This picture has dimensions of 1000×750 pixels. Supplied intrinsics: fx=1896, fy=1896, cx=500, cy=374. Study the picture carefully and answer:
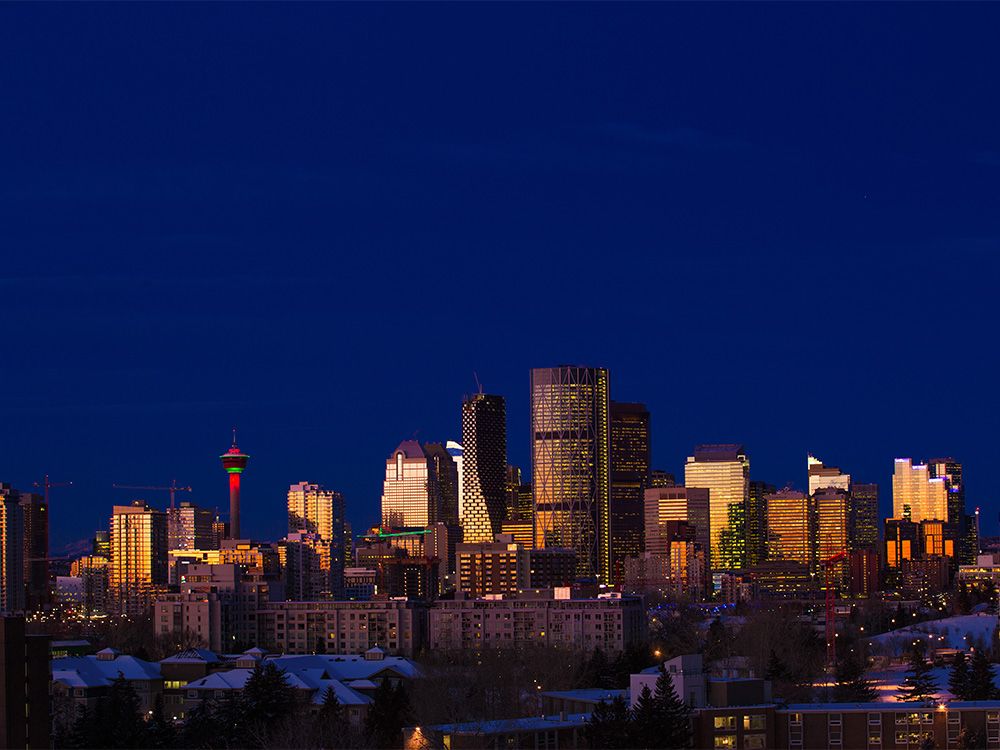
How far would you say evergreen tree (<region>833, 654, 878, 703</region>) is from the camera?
6694 cm

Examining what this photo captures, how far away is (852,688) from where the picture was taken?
69375 mm

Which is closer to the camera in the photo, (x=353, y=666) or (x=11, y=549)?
(x=353, y=666)

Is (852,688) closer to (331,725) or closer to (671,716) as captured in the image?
(671,716)

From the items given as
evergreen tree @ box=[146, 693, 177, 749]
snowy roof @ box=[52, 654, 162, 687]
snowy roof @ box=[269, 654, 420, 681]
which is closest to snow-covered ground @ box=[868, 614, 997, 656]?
snowy roof @ box=[269, 654, 420, 681]

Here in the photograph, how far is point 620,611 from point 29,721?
75.7 m

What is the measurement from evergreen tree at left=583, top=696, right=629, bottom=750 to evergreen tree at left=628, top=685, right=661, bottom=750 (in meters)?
0.24

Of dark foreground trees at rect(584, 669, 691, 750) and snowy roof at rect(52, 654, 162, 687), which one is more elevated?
dark foreground trees at rect(584, 669, 691, 750)

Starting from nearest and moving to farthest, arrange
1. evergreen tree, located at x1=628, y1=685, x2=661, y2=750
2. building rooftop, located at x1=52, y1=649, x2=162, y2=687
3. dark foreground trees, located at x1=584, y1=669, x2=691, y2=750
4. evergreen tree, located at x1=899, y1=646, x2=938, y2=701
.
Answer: evergreen tree, located at x1=628, y1=685, x2=661, y2=750 → dark foreground trees, located at x1=584, y1=669, x2=691, y2=750 → evergreen tree, located at x1=899, y1=646, x2=938, y2=701 → building rooftop, located at x1=52, y1=649, x2=162, y2=687

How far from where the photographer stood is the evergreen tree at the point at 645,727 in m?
48.2

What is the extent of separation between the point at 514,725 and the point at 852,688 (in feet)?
67.8

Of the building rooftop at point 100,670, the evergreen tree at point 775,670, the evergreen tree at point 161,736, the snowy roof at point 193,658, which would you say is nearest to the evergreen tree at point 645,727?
the evergreen tree at point 161,736

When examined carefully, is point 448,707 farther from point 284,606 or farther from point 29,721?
point 284,606

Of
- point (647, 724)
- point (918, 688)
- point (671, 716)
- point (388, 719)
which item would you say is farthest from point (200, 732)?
point (918, 688)

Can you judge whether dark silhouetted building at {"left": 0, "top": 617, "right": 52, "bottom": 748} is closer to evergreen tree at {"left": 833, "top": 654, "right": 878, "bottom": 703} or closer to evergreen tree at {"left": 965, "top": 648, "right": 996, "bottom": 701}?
evergreen tree at {"left": 833, "top": 654, "right": 878, "bottom": 703}
